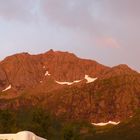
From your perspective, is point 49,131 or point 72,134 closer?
point 72,134

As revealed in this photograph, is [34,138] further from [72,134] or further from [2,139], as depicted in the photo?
[72,134]

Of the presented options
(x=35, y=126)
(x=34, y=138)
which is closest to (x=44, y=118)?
(x=35, y=126)

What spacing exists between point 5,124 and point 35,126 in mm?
6277

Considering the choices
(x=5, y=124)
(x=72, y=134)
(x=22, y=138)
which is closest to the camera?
(x=22, y=138)

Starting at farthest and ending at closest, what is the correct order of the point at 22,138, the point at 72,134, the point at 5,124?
1. the point at 5,124
2. the point at 72,134
3. the point at 22,138

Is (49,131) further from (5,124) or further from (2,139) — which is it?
(2,139)

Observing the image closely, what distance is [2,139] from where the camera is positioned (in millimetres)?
42594

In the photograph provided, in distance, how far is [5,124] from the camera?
356 feet

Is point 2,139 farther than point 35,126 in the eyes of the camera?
No

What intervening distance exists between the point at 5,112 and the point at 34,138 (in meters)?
67.9

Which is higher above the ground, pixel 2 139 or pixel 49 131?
pixel 49 131

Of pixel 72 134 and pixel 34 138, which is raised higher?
pixel 72 134

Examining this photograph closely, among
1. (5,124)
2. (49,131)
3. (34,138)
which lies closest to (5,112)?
(5,124)

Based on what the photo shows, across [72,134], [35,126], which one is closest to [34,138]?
[72,134]
